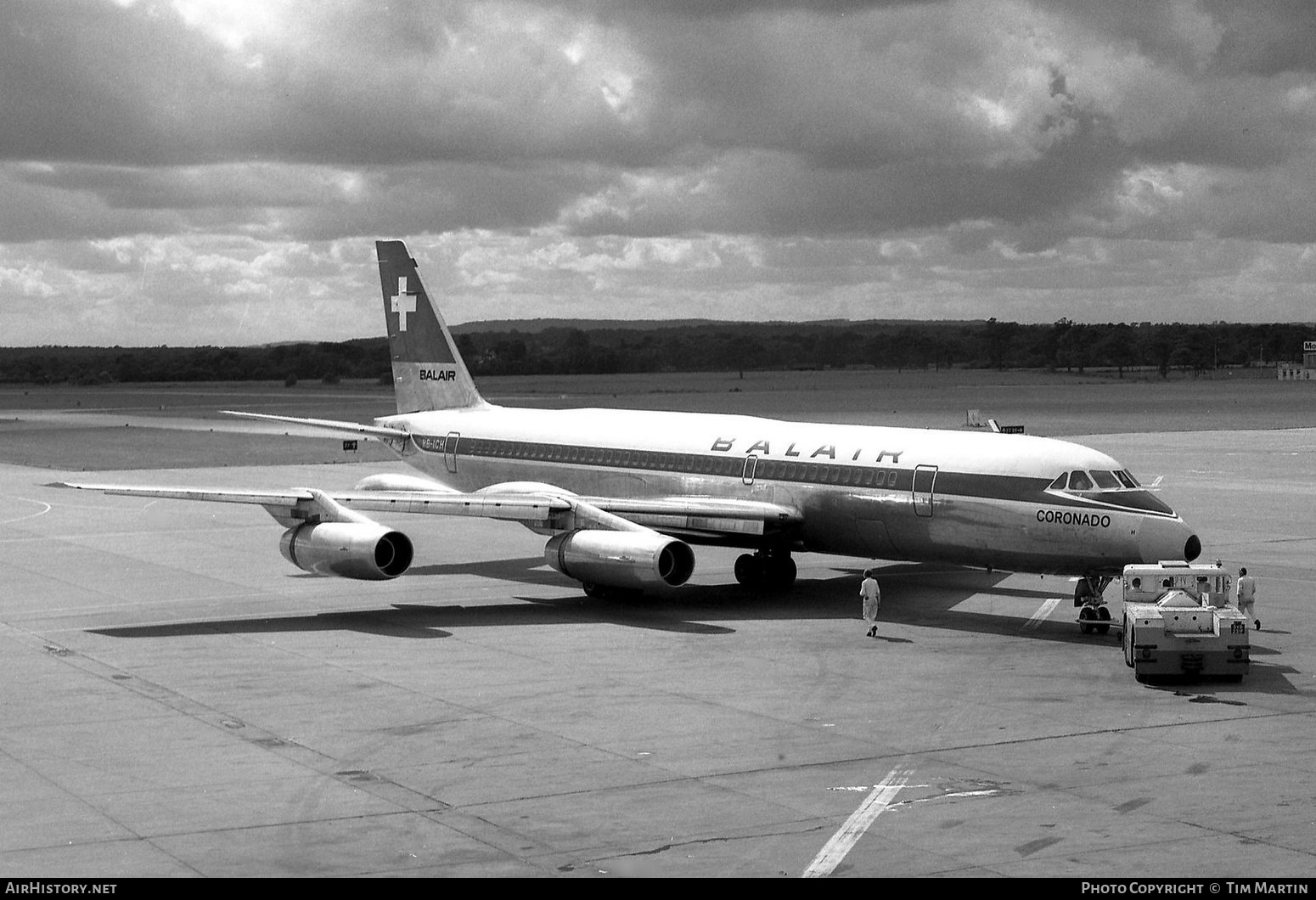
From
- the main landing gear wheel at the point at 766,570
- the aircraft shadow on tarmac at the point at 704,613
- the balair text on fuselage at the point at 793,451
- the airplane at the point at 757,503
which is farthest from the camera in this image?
the main landing gear wheel at the point at 766,570

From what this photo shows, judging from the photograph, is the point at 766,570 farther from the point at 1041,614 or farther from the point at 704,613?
the point at 1041,614

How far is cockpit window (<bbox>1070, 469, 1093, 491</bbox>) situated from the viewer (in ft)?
110

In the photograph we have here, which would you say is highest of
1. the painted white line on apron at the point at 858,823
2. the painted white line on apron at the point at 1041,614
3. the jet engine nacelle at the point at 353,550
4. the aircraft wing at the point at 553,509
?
the aircraft wing at the point at 553,509

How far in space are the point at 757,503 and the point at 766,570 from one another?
2146 mm

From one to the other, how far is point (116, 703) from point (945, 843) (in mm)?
14880

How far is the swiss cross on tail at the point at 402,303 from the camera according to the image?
162ft

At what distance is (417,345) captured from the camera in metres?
49.2

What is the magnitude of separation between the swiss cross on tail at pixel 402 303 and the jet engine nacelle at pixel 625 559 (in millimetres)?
15293

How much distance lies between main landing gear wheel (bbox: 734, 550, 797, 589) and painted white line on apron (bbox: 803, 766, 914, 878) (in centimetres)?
1737

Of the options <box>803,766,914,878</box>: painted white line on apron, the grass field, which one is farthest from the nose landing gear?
the grass field

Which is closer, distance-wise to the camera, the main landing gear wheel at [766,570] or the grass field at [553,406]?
the main landing gear wheel at [766,570]

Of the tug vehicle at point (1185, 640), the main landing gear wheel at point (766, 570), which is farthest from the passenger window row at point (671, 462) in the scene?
the tug vehicle at point (1185, 640)

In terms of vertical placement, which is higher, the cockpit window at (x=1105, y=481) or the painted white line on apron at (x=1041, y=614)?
the cockpit window at (x=1105, y=481)

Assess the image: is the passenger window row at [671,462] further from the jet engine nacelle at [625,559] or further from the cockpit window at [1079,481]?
the jet engine nacelle at [625,559]
